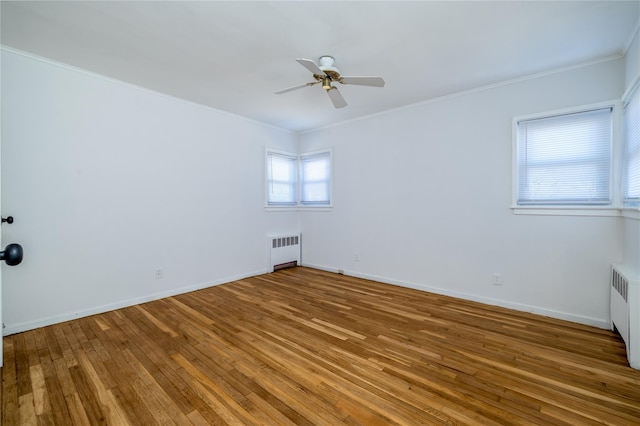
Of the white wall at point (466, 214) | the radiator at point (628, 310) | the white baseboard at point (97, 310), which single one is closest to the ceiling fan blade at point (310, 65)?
the white wall at point (466, 214)

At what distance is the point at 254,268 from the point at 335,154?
100 inches

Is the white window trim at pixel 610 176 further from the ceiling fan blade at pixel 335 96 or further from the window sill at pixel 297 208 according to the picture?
the window sill at pixel 297 208

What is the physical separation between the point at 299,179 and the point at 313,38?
133 inches

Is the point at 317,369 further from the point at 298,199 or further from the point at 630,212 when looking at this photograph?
the point at 298,199

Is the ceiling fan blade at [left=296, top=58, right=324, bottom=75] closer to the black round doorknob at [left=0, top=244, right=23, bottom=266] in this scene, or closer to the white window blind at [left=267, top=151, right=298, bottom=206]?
the black round doorknob at [left=0, top=244, right=23, bottom=266]

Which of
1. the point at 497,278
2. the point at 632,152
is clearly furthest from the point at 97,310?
the point at 632,152

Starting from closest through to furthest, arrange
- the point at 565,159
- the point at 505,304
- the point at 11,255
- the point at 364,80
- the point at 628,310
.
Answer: the point at 11,255
the point at 628,310
the point at 364,80
the point at 565,159
the point at 505,304

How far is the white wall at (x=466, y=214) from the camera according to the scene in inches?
113

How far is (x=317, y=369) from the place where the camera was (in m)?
2.08

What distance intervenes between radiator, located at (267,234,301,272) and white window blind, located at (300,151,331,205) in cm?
84

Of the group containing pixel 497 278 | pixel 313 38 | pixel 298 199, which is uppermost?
pixel 313 38

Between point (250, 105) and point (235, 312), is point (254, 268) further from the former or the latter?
point (250, 105)

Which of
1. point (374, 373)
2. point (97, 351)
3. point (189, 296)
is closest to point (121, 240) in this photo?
point (189, 296)

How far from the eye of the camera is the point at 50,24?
2.27 m
